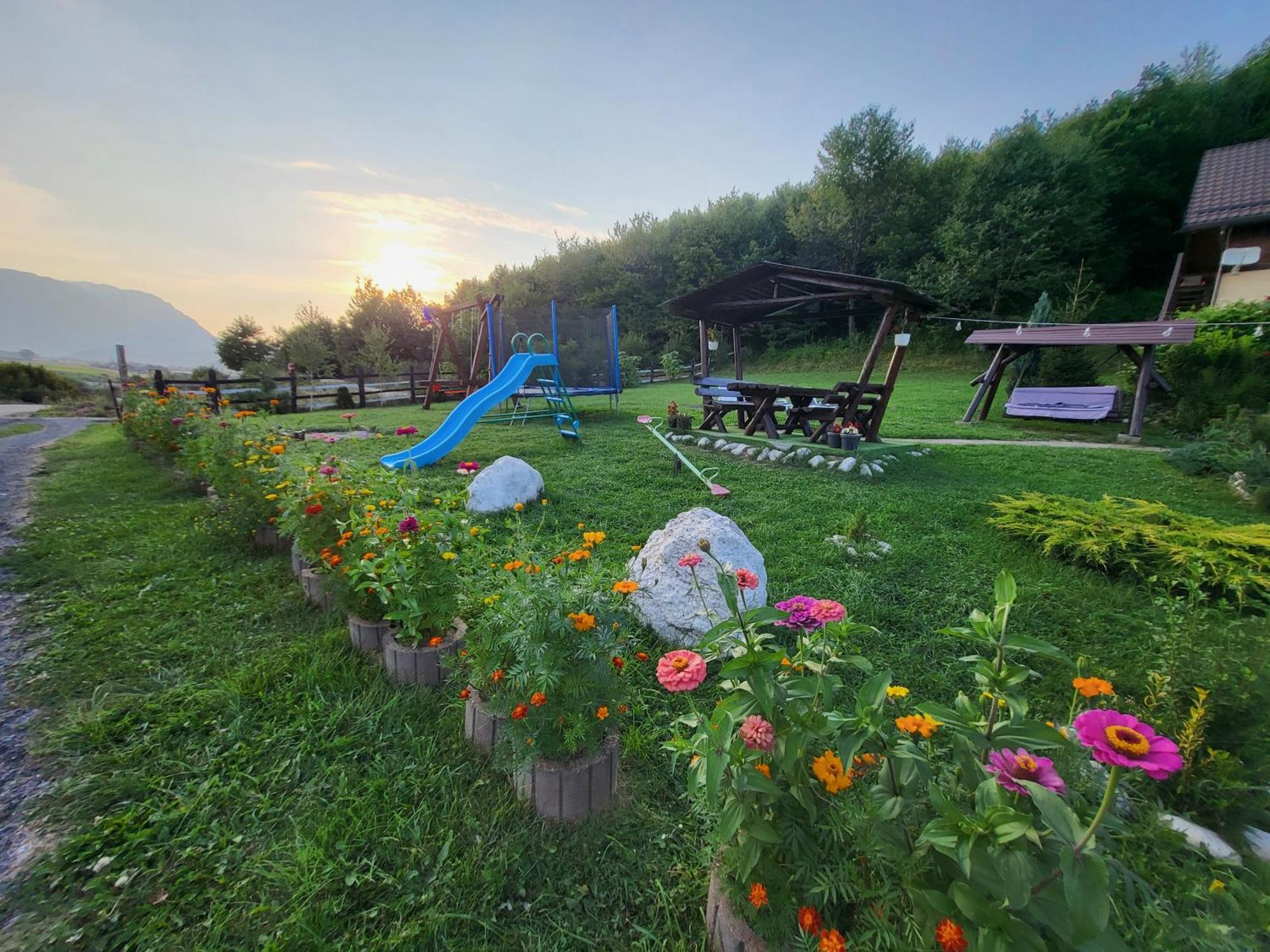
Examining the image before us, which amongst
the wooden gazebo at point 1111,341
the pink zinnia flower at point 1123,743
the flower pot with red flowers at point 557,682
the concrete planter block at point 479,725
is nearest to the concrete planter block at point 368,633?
the concrete planter block at point 479,725

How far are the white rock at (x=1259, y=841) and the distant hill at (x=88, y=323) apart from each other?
14578 cm

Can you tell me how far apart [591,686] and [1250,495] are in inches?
252

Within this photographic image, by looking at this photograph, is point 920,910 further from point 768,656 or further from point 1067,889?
point 768,656

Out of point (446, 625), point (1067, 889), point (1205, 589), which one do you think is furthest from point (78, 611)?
point (1205, 589)

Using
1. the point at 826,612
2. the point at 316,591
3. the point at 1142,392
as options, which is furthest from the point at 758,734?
the point at 1142,392

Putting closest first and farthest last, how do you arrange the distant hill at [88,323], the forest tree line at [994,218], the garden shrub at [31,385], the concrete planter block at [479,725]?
the concrete planter block at [479,725] → the garden shrub at [31,385] → the forest tree line at [994,218] → the distant hill at [88,323]

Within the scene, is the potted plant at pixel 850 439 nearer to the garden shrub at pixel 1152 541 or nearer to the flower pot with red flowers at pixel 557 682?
the garden shrub at pixel 1152 541

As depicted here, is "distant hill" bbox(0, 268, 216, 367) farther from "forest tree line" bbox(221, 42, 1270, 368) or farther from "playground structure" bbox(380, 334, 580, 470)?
"playground structure" bbox(380, 334, 580, 470)

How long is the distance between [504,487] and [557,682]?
3088 mm

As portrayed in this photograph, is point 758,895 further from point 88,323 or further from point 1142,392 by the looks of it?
point 88,323

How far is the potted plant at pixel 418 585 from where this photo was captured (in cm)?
196

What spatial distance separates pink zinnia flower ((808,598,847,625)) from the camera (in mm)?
1208

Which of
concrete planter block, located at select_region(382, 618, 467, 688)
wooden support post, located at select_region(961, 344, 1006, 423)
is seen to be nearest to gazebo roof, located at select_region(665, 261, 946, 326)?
wooden support post, located at select_region(961, 344, 1006, 423)

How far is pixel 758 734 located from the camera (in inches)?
39.3
